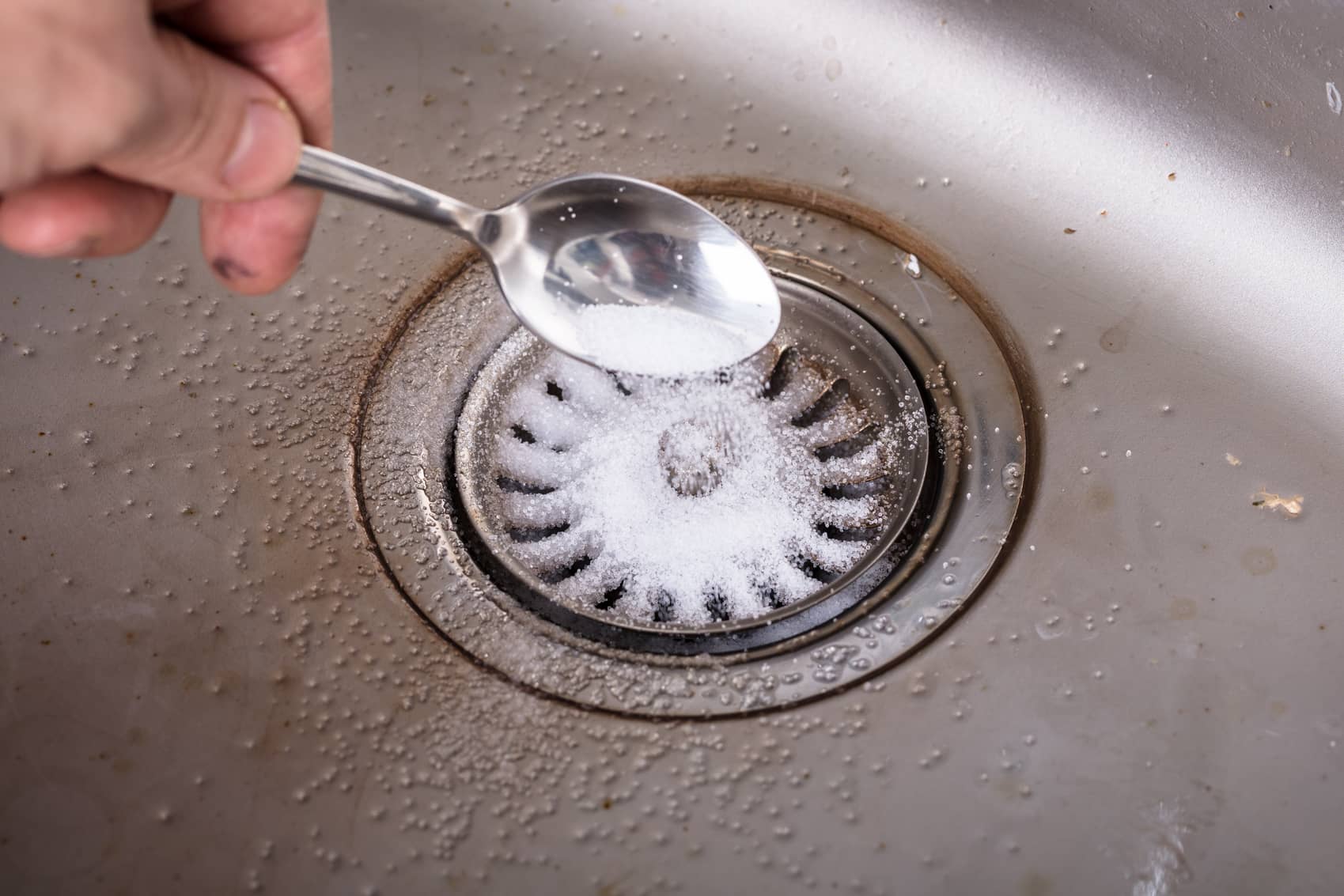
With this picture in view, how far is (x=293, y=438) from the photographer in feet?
2.01

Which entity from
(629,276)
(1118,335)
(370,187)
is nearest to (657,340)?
(629,276)

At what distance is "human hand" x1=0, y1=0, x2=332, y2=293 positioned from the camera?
12.8 inches

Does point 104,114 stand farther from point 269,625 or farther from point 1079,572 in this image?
point 1079,572

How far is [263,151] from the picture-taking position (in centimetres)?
40

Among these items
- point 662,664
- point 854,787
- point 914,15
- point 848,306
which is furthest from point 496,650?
point 914,15

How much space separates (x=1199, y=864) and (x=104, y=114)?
0.53 m

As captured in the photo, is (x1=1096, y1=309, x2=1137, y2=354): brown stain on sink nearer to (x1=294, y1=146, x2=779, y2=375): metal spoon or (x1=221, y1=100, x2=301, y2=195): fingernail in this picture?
(x1=294, y1=146, x2=779, y2=375): metal spoon

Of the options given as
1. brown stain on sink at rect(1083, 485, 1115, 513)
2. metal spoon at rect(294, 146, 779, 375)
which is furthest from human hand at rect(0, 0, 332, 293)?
brown stain on sink at rect(1083, 485, 1115, 513)

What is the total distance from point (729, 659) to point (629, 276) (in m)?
0.20

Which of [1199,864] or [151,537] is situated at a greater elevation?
[151,537]

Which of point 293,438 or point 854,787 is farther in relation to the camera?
point 293,438

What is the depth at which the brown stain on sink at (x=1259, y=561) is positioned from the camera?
575 mm

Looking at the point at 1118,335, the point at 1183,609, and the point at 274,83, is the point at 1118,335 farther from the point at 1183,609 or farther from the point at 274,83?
the point at 274,83

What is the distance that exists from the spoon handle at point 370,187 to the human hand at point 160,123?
22mm
